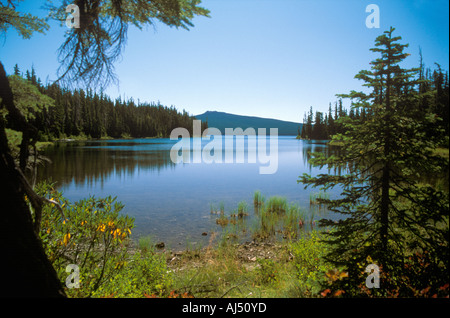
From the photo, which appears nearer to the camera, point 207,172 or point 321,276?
point 321,276

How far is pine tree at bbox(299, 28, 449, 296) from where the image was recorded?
3.40 meters

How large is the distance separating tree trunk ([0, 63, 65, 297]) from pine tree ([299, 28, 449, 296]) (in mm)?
4173

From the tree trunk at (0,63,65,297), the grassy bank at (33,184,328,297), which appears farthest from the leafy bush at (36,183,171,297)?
the tree trunk at (0,63,65,297)

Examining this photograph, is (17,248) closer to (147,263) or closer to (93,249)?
(93,249)

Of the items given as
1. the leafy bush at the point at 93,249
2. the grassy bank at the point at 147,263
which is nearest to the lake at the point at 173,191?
the grassy bank at the point at 147,263

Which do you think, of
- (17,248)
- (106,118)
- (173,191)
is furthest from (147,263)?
(106,118)

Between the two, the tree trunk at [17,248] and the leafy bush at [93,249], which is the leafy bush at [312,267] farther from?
the tree trunk at [17,248]

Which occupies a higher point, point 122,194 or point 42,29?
point 42,29

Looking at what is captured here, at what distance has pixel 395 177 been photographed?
3.99 meters

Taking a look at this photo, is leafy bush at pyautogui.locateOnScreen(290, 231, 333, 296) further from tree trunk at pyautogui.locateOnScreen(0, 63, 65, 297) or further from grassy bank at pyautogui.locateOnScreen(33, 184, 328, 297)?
tree trunk at pyautogui.locateOnScreen(0, 63, 65, 297)

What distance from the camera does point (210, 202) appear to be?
15297mm

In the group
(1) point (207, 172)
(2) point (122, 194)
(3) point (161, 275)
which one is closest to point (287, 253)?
(3) point (161, 275)
